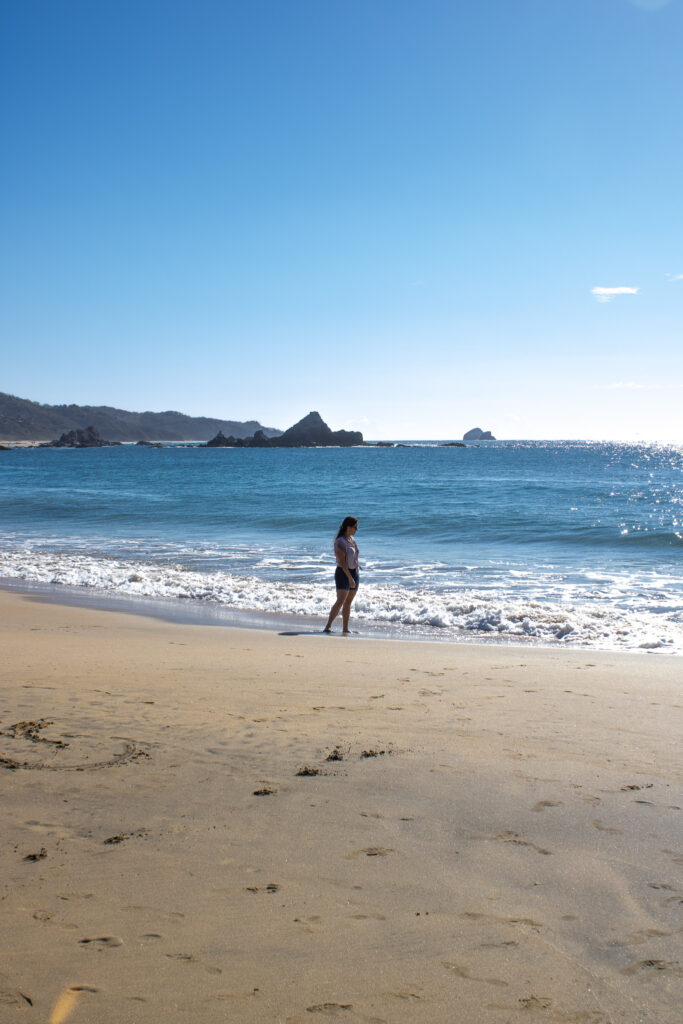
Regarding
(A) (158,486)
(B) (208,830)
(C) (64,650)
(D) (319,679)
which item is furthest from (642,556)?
(A) (158,486)

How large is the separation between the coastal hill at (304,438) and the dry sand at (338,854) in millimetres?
149910

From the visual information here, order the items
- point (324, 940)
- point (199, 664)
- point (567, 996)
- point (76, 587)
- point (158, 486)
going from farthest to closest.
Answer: point (158, 486) < point (76, 587) < point (199, 664) < point (324, 940) < point (567, 996)

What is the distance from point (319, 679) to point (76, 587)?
9.58m

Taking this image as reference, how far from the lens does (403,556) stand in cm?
1861

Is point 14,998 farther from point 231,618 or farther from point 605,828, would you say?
point 231,618

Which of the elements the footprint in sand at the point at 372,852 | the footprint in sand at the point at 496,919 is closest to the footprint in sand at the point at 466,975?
the footprint in sand at the point at 496,919

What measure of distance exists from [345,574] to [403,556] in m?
7.81

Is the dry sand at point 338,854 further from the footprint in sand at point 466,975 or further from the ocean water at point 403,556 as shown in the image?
the ocean water at point 403,556

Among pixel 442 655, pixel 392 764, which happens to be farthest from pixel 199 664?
pixel 392 764

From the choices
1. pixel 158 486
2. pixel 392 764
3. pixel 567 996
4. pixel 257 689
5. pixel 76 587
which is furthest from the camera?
pixel 158 486

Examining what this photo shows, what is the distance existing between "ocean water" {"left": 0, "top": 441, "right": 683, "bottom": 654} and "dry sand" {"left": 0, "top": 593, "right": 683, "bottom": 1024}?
4.86 m

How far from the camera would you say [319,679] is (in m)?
6.82

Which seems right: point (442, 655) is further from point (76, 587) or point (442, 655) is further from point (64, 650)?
point (76, 587)

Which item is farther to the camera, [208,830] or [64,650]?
[64,650]
